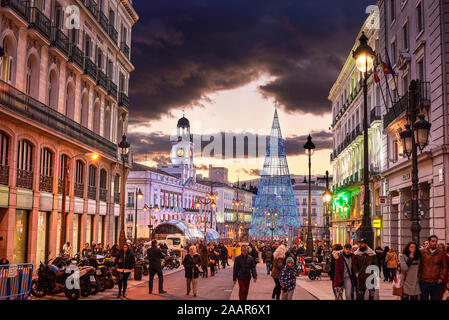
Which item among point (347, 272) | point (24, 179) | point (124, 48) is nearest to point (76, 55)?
point (24, 179)

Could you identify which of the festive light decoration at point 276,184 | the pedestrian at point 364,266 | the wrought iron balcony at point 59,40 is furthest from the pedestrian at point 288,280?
the festive light decoration at point 276,184

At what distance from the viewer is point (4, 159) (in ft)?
84.4

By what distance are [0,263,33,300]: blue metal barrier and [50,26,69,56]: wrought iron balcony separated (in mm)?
19402

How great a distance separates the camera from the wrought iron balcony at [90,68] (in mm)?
37094

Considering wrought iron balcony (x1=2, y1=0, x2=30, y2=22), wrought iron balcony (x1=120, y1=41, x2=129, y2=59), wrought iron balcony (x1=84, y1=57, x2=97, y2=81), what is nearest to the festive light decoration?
wrought iron balcony (x1=120, y1=41, x2=129, y2=59)

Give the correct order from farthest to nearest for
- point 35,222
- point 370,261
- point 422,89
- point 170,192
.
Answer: point 170,192 < point 35,222 < point 422,89 < point 370,261

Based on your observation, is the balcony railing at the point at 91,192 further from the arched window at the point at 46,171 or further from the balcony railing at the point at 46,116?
the arched window at the point at 46,171

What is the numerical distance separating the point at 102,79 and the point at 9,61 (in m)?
14.5

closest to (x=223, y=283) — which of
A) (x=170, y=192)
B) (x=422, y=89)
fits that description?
(x=422, y=89)

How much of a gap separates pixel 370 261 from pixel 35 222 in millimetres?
19926

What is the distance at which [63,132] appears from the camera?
3231cm

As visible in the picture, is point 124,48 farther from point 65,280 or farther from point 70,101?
point 65,280
